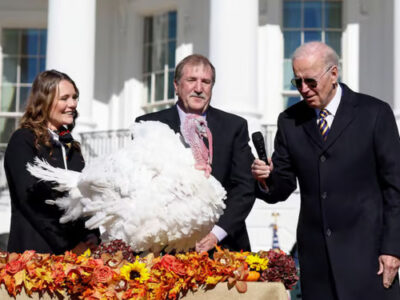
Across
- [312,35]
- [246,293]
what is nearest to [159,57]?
[312,35]

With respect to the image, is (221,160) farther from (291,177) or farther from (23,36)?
(23,36)

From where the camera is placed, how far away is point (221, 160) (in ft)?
16.8

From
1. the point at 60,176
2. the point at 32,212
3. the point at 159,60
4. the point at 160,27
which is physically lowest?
the point at 32,212

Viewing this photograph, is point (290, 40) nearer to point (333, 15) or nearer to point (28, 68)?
point (333, 15)

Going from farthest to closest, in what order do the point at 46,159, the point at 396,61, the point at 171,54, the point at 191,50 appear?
the point at 171,54 → the point at 191,50 → the point at 396,61 → the point at 46,159

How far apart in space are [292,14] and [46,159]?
40.9 ft

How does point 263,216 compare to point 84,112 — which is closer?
point 263,216

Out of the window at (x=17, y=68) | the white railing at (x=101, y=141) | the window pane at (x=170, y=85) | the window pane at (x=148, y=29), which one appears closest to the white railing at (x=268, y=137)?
the white railing at (x=101, y=141)

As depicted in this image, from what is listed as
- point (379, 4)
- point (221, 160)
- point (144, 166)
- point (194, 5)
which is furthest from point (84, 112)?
point (144, 166)

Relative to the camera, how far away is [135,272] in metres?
3.96

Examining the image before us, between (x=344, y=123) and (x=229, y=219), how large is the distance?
0.94 m

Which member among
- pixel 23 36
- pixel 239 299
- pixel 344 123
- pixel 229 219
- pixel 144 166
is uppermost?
pixel 23 36

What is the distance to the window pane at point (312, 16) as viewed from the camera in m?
16.7

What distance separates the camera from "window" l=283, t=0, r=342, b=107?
16.6 m
